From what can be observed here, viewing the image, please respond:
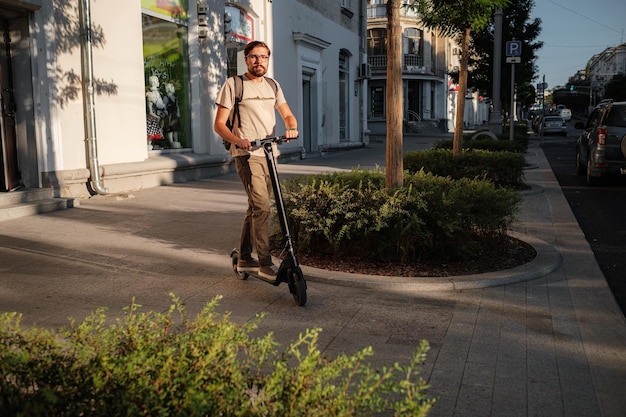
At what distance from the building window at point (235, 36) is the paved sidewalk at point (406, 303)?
851 cm

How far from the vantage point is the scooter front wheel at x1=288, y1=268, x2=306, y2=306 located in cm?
491

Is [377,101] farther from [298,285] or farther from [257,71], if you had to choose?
[298,285]

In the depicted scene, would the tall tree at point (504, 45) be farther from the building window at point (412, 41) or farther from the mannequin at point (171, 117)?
the mannequin at point (171, 117)

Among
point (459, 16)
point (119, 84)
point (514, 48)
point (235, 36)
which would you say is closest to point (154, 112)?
point (119, 84)

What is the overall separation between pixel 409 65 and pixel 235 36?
42.4 meters

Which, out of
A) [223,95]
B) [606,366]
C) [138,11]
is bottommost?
A: [606,366]

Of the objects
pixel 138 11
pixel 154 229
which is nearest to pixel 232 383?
pixel 154 229

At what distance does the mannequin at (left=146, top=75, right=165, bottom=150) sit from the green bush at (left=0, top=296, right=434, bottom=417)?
11500mm

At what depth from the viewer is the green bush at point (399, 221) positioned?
19.6 feet

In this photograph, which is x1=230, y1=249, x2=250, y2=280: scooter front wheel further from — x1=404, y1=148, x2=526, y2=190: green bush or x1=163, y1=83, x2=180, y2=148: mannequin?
x1=163, y1=83, x2=180, y2=148: mannequin

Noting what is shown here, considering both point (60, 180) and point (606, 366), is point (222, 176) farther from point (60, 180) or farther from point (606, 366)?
point (606, 366)

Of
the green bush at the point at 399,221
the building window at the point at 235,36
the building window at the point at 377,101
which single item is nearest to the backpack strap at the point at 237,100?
the green bush at the point at 399,221

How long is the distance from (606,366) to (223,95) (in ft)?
11.2

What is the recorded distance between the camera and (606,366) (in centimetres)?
391
